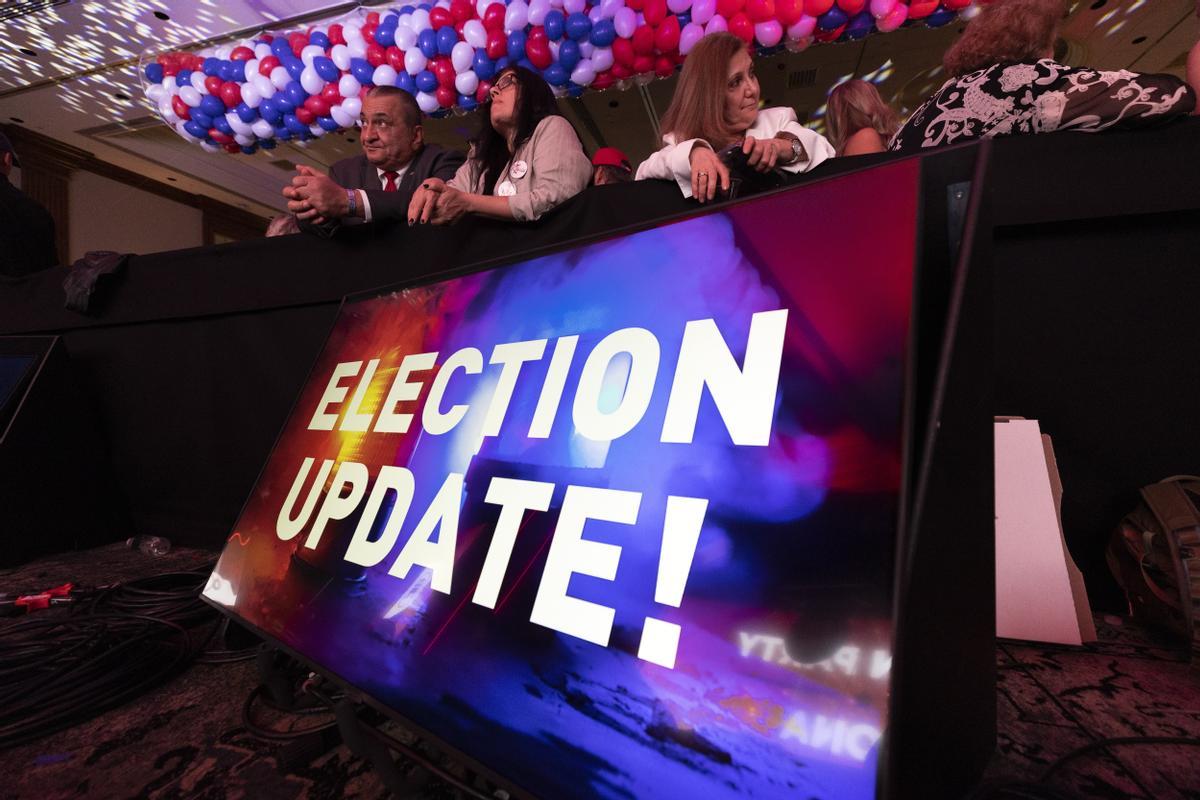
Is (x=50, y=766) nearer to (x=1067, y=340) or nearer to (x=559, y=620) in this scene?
(x=559, y=620)

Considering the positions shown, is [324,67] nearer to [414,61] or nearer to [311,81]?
[311,81]

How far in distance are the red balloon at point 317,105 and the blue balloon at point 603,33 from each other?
164cm

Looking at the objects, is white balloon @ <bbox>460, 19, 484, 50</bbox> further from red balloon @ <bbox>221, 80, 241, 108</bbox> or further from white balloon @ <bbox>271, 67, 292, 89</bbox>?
red balloon @ <bbox>221, 80, 241, 108</bbox>

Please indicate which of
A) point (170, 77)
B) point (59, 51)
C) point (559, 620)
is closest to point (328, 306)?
point (559, 620)

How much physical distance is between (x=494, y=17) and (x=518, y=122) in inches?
63.9

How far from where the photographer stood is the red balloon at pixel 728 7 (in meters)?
2.09

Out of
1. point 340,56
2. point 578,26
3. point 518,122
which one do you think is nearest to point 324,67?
point 340,56

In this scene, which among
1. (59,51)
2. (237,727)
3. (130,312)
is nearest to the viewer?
(237,727)

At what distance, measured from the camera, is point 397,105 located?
4.43ft

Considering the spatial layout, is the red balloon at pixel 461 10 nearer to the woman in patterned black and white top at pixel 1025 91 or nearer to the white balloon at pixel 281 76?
the white balloon at pixel 281 76

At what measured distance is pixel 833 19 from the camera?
218 centimetres

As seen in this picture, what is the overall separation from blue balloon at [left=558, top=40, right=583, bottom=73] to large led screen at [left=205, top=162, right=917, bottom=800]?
2344 mm

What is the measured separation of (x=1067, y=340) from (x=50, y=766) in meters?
1.39

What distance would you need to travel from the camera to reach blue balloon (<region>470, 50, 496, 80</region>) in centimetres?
245
